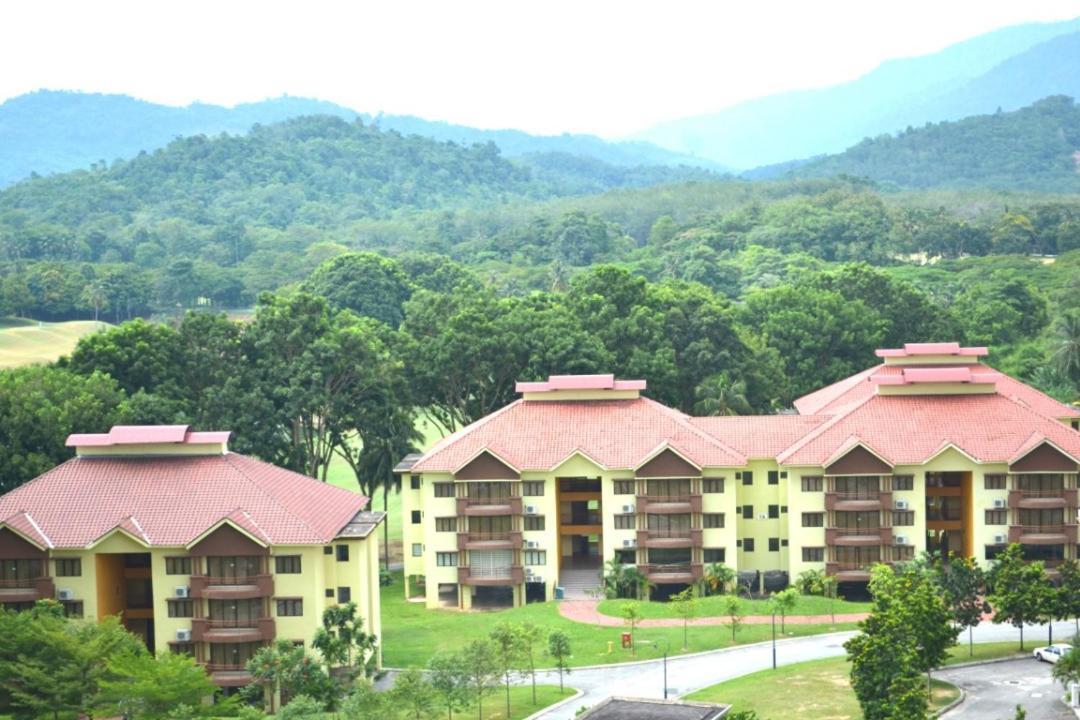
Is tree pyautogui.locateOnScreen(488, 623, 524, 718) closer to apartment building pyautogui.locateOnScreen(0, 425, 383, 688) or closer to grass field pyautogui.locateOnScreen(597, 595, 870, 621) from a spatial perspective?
apartment building pyautogui.locateOnScreen(0, 425, 383, 688)

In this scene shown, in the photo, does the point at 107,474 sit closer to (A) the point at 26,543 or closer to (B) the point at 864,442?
(A) the point at 26,543

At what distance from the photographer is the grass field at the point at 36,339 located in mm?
131125

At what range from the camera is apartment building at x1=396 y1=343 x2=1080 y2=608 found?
219 feet

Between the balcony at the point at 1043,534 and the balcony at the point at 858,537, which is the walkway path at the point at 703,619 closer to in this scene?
the balcony at the point at 858,537

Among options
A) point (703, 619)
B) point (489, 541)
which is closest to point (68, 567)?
point (489, 541)

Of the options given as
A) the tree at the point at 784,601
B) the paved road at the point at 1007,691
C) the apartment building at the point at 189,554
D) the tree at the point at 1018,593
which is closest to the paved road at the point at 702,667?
the tree at the point at 784,601

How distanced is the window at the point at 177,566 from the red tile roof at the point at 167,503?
0.87 m

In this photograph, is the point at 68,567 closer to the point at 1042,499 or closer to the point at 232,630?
the point at 232,630

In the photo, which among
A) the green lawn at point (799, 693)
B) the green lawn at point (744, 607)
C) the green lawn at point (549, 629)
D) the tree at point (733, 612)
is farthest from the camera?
the green lawn at point (744, 607)

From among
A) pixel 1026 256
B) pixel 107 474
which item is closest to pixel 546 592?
pixel 107 474

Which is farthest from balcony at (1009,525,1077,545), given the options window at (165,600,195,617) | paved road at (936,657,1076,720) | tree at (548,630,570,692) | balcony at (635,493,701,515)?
window at (165,600,195,617)

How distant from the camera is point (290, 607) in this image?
186 feet

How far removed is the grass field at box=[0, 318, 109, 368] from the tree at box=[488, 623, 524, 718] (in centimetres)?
8112

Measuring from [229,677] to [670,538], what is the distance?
20.0 meters
